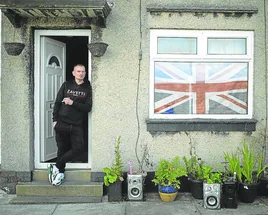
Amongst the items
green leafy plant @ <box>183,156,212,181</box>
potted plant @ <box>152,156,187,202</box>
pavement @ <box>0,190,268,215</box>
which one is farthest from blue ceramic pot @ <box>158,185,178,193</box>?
green leafy plant @ <box>183,156,212,181</box>

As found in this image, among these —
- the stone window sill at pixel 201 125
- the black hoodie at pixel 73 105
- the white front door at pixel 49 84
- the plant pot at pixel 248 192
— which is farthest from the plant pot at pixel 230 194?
the white front door at pixel 49 84

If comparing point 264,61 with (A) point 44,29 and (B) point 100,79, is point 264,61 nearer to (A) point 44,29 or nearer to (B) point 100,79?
(B) point 100,79

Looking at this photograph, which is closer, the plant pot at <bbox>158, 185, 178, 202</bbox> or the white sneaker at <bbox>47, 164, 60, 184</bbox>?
the plant pot at <bbox>158, 185, 178, 202</bbox>

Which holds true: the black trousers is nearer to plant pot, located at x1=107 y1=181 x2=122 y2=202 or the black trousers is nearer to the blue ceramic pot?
plant pot, located at x1=107 y1=181 x2=122 y2=202

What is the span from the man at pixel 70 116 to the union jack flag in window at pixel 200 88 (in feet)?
4.53

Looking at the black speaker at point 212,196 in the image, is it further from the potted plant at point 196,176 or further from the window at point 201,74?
the window at point 201,74

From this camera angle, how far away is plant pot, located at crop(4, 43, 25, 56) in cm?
648

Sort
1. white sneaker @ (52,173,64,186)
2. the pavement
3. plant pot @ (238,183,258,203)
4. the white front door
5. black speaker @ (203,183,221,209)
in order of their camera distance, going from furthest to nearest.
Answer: the white front door, white sneaker @ (52,173,64,186), plant pot @ (238,183,258,203), black speaker @ (203,183,221,209), the pavement

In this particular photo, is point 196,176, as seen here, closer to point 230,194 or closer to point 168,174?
point 168,174

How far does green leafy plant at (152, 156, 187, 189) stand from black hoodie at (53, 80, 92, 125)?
1.70 metres

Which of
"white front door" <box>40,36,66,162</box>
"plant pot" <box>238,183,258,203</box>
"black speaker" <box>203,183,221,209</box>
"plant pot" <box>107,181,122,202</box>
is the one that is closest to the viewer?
"black speaker" <box>203,183,221,209</box>

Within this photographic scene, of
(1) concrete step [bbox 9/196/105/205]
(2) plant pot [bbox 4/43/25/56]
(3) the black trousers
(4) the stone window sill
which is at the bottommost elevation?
(1) concrete step [bbox 9/196/105/205]

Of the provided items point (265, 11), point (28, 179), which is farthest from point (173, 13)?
point (28, 179)

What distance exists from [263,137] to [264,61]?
1446mm
